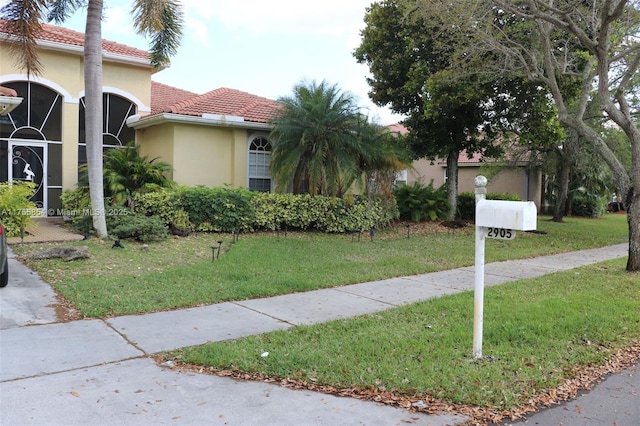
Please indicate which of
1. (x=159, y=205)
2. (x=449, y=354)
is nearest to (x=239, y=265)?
(x=159, y=205)

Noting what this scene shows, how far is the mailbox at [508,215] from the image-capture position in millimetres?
4293

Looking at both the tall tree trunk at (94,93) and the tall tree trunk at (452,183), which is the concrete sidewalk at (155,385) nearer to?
the tall tree trunk at (94,93)

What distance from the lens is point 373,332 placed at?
227 inches

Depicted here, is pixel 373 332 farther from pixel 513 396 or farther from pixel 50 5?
pixel 50 5

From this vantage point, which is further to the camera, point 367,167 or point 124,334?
point 367,167

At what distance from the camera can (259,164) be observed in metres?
17.2

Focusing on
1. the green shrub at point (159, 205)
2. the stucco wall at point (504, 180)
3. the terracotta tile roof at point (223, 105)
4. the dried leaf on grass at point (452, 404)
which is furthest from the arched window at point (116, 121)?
the stucco wall at point (504, 180)

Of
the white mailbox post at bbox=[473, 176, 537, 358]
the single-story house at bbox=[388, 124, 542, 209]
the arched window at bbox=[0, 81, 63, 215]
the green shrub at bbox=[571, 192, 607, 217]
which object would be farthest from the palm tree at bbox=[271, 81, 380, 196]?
the green shrub at bbox=[571, 192, 607, 217]

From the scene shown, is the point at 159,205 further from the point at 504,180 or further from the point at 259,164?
the point at 504,180

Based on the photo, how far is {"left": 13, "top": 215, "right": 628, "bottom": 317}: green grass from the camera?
732 cm

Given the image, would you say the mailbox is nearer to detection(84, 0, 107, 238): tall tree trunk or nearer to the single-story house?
detection(84, 0, 107, 238): tall tree trunk

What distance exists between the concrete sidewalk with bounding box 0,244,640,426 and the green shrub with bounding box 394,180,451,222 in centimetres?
1181

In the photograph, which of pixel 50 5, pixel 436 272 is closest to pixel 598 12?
pixel 436 272

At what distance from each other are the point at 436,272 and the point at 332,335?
4861mm
